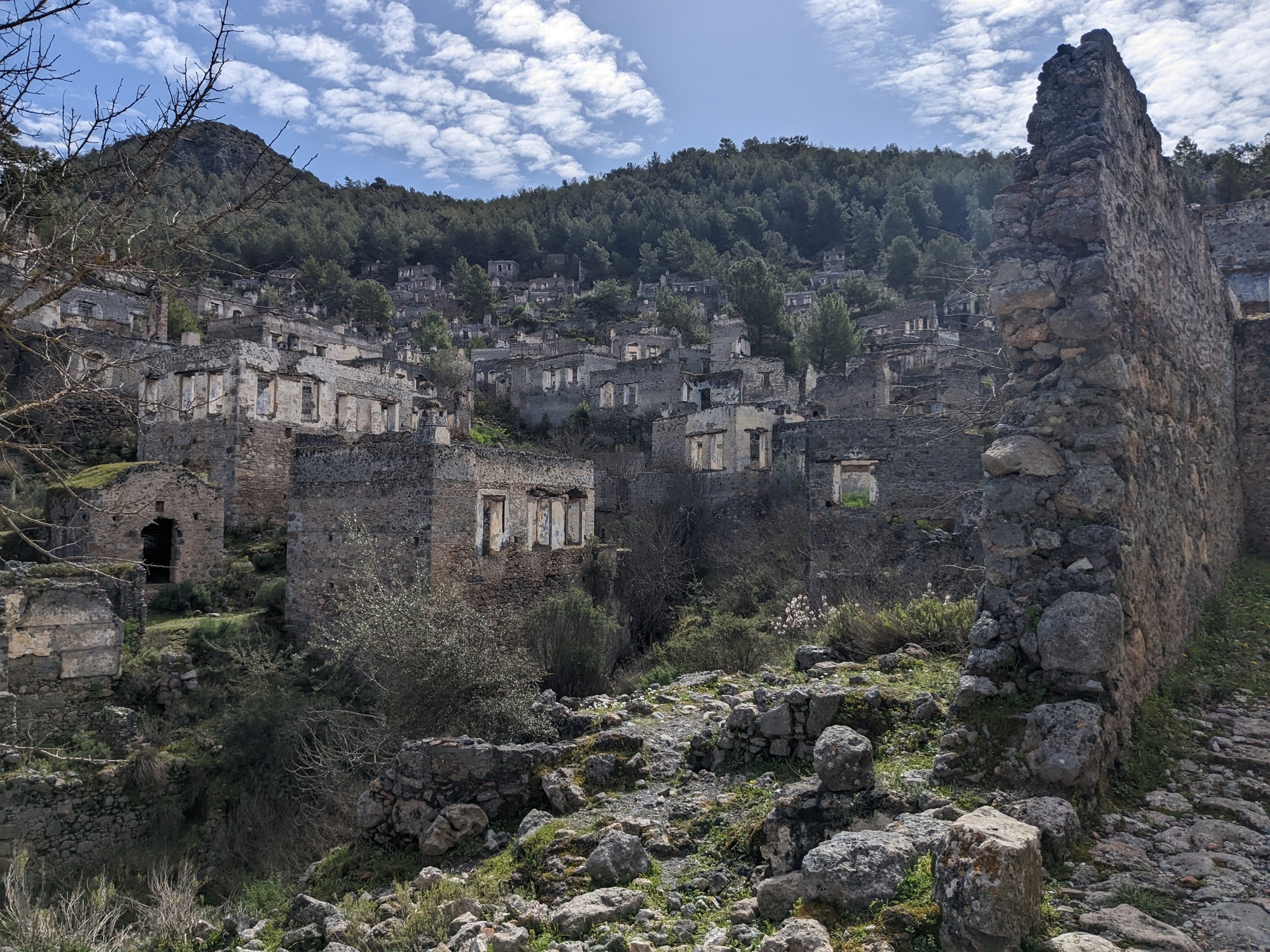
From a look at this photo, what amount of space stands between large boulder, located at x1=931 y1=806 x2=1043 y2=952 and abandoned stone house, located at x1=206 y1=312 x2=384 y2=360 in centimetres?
3304

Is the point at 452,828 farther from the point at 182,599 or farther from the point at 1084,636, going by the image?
the point at 182,599

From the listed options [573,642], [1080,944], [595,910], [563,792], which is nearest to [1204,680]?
[1080,944]

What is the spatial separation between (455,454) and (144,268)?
10.5 meters

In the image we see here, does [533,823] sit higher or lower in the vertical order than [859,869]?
lower

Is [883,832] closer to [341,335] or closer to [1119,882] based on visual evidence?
[1119,882]

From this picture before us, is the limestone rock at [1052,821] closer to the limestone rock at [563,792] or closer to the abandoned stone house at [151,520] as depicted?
the limestone rock at [563,792]

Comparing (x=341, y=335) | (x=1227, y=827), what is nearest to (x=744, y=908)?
(x=1227, y=827)

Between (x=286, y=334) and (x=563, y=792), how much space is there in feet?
112

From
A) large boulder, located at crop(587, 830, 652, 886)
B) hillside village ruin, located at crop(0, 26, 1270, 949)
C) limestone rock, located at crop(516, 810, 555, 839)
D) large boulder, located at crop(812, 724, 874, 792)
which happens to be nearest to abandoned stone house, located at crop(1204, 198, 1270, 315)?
hillside village ruin, located at crop(0, 26, 1270, 949)

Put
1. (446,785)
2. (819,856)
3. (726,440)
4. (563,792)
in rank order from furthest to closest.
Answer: (726,440), (446,785), (563,792), (819,856)

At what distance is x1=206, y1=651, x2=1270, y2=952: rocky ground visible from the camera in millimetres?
3525

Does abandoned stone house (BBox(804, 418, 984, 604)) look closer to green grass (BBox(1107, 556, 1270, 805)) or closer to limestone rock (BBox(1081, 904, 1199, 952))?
green grass (BBox(1107, 556, 1270, 805))

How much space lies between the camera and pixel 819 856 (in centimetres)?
414

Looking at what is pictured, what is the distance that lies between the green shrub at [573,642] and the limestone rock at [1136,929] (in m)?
8.97
